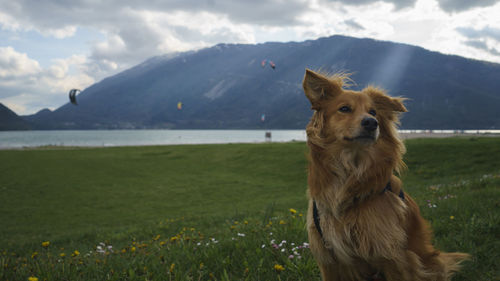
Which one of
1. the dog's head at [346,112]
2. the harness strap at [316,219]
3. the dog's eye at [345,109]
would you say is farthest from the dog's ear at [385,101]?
the harness strap at [316,219]

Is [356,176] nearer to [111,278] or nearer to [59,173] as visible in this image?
[111,278]

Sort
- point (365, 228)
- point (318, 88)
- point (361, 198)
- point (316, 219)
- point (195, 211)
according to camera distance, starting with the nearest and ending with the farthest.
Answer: point (365, 228)
point (361, 198)
point (316, 219)
point (318, 88)
point (195, 211)

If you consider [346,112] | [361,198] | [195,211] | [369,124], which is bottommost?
[195,211]

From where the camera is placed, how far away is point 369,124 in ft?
9.96

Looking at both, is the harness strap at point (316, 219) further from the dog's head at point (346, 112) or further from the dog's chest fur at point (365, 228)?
the dog's head at point (346, 112)

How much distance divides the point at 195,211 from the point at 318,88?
1413 centimetres

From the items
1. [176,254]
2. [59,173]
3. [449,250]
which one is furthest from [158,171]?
[449,250]

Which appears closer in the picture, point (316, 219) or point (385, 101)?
point (316, 219)

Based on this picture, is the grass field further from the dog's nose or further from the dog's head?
the dog's nose

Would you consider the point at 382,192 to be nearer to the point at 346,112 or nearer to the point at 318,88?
the point at 346,112

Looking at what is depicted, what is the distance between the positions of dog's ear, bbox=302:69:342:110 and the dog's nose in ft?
1.97

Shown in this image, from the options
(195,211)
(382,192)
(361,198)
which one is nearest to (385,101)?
(382,192)

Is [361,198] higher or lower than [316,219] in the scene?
higher

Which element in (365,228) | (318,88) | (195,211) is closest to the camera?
(365,228)
